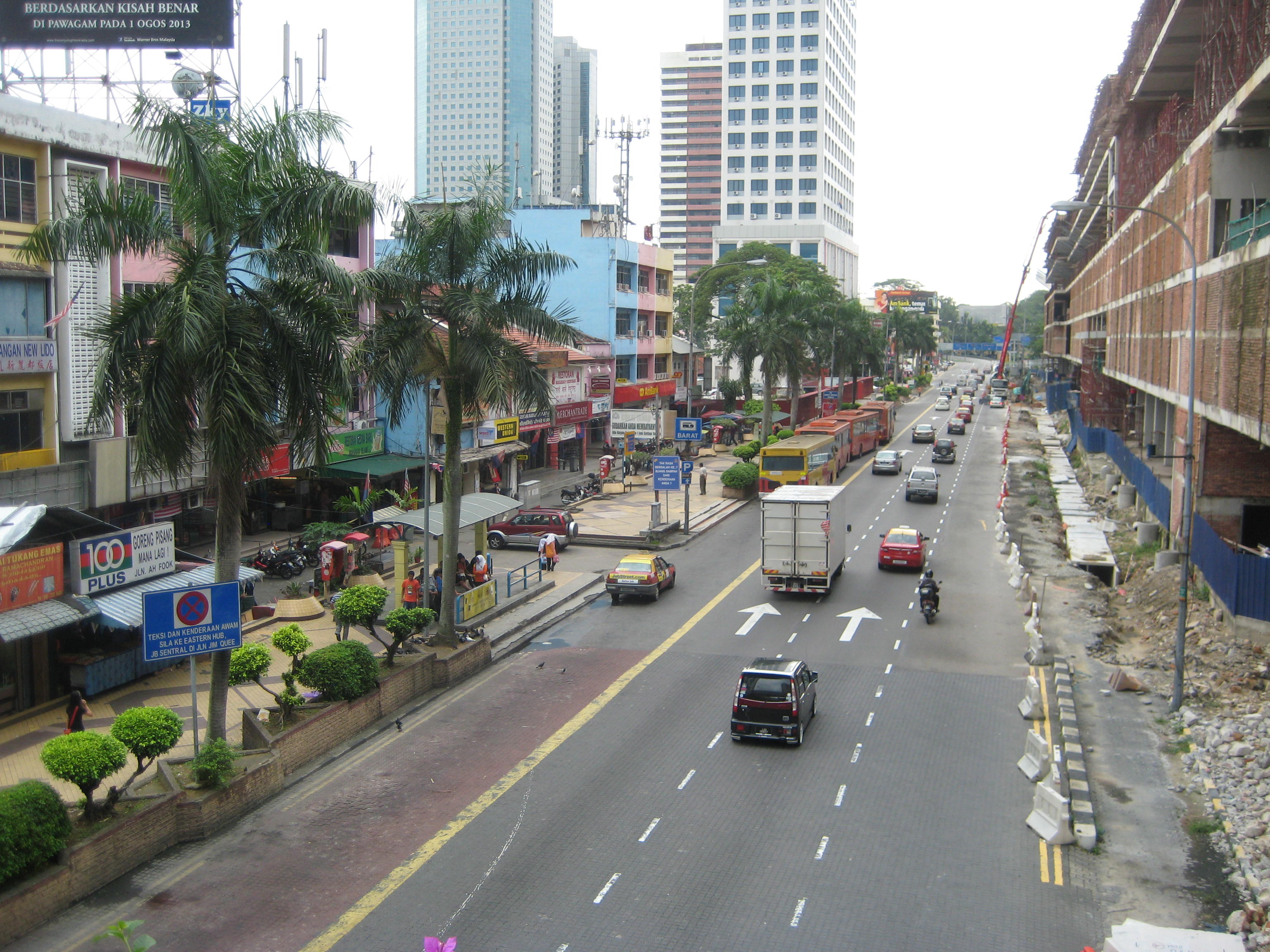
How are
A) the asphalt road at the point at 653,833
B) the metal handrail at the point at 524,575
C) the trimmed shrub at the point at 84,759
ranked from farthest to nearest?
the metal handrail at the point at 524,575
the trimmed shrub at the point at 84,759
the asphalt road at the point at 653,833

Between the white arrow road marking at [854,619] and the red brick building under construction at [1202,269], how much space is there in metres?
8.36

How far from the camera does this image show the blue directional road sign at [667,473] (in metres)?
41.2

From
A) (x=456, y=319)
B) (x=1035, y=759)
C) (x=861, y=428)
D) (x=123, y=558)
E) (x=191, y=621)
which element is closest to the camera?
(x=191, y=621)

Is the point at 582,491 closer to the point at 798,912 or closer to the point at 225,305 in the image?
the point at 225,305

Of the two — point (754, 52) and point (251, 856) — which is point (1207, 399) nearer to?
point (251, 856)

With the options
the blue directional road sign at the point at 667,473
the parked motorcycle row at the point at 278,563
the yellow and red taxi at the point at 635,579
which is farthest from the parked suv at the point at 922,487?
the parked motorcycle row at the point at 278,563

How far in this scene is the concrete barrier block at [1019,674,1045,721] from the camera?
21109mm

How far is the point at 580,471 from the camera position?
199 ft

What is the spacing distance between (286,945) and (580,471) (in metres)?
48.1

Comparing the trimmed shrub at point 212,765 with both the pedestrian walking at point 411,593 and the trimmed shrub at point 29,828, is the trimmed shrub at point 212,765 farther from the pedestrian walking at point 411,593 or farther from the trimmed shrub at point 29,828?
the pedestrian walking at point 411,593

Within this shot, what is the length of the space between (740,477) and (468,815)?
37.0 meters

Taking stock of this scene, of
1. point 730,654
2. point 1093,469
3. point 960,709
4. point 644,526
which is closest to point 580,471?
point 644,526

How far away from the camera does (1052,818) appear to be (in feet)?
52.0

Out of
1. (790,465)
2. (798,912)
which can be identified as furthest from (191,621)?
(790,465)
